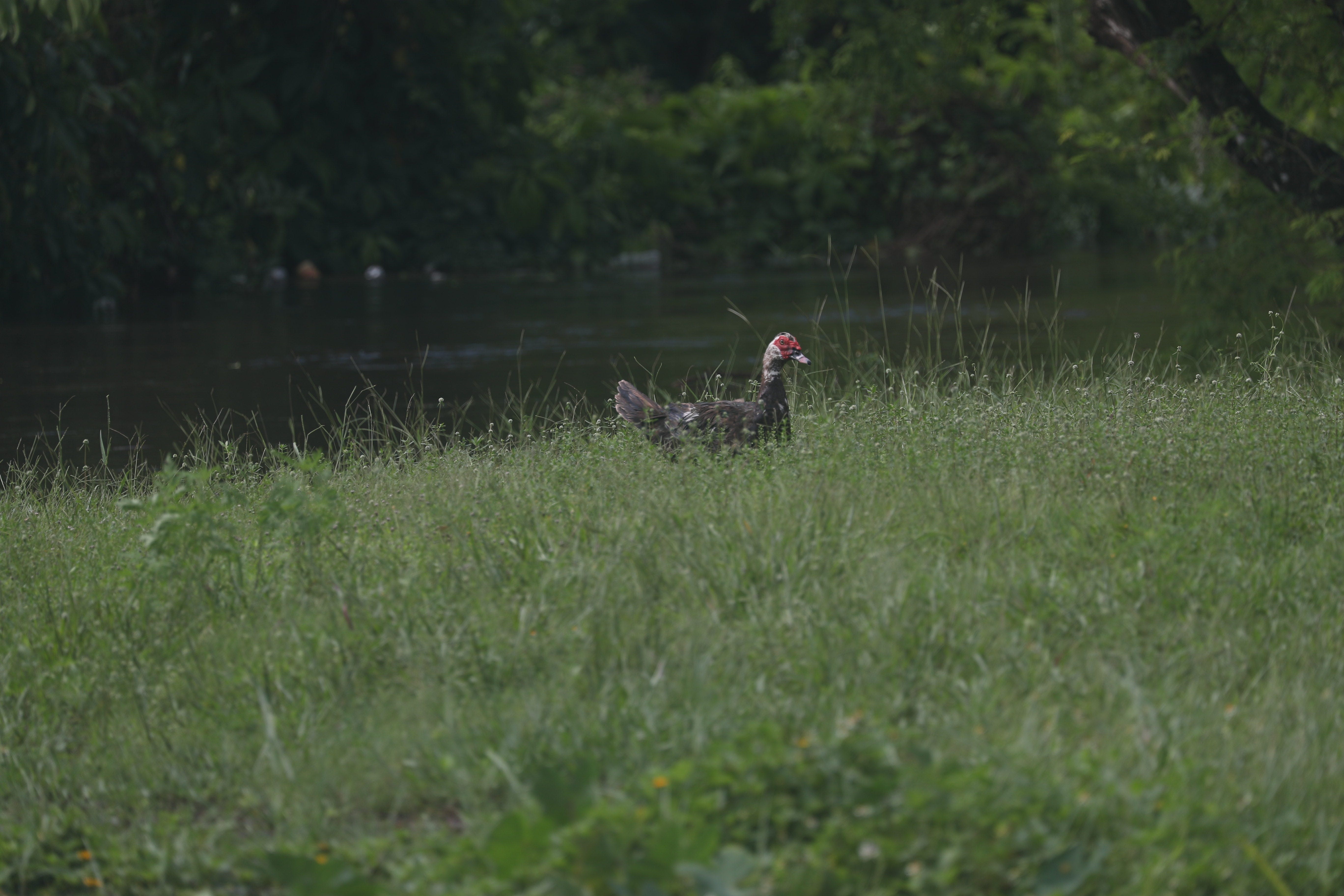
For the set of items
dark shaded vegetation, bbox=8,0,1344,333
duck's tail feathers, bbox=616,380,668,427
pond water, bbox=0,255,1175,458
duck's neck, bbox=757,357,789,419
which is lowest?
pond water, bbox=0,255,1175,458

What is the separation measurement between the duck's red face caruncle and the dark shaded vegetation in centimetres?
361

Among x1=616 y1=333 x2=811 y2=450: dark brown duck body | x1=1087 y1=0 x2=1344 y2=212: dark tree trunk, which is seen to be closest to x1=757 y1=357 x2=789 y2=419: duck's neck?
x1=616 y1=333 x2=811 y2=450: dark brown duck body

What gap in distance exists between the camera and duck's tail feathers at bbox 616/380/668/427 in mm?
6305

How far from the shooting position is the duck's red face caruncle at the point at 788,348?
629cm

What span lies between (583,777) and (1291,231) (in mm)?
7335

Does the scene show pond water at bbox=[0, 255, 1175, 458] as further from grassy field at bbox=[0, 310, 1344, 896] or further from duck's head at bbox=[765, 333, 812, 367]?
grassy field at bbox=[0, 310, 1344, 896]

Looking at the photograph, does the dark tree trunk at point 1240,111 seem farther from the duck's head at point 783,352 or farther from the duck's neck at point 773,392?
the duck's neck at point 773,392

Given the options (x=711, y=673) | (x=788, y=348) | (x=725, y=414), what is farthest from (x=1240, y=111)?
(x=711, y=673)

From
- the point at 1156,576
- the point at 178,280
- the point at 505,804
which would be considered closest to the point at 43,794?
the point at 505,804

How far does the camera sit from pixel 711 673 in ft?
11.4

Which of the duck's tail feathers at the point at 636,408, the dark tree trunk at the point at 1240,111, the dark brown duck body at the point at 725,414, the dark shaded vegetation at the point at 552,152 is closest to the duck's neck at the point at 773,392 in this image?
the dark brown duck body at the point at 725,414

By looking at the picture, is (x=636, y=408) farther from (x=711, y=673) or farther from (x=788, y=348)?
(x=711, y=673)

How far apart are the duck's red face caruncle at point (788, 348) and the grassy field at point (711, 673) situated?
78 centimetres

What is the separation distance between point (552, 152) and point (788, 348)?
16.4m
